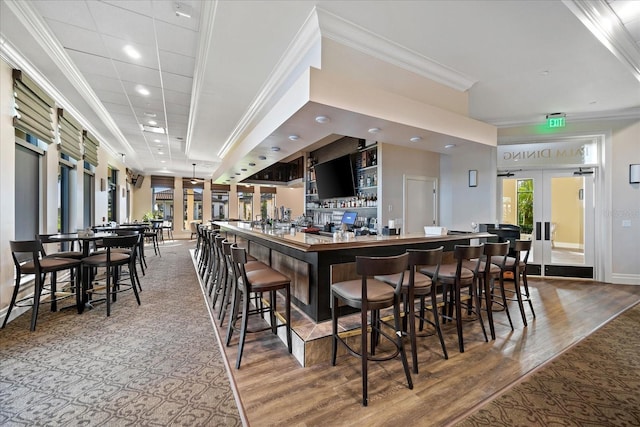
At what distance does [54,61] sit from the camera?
3.53 m

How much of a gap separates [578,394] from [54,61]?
6521 millimetres

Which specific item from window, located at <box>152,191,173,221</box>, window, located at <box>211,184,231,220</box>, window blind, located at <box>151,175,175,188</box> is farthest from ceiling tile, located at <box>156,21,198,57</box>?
window, located at <box>152,191,173,221</box>

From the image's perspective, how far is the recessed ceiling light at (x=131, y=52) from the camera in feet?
11.1

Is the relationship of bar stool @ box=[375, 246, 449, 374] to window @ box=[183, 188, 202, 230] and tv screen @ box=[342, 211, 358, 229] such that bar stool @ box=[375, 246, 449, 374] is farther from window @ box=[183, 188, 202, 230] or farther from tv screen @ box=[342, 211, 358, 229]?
window @ box=[183, 188, 202, 230]

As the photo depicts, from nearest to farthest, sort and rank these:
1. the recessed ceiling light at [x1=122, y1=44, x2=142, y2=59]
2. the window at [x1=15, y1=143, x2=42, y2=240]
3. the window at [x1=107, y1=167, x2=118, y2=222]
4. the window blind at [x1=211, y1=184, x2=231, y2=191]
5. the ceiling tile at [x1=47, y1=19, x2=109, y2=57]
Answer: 1. the ceiling tile at [x1=47, y1=19, x2=109, y2=57]
2. the recessed ceiling light at [x1=122, y1=44, x2=142, y2=59]
3. the window at [x1=15, y1=143, x2=42, y2=240]
4. the window at [x1=107, y1=167, x2=118, y2=222]
5. the window blind at [x1=211, y1=184, x2=231, y2=191]

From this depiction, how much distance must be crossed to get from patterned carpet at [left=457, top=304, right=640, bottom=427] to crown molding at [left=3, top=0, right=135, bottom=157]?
17.1 feet

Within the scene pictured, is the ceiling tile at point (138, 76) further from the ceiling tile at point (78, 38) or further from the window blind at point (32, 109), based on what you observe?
the window blind at point (32, 109)

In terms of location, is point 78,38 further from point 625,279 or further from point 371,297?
point 625,279

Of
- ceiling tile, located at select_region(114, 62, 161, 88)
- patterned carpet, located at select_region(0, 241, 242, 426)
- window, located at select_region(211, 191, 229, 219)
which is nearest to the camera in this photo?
patterned carpet, located at select_region(0, 241, 242, 426)

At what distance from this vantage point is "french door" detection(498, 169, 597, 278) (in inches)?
215

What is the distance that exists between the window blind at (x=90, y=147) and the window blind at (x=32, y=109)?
165 centimetres

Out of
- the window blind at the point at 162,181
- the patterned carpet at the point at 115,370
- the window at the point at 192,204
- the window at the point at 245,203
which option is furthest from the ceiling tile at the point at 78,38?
the window blind at the point at 162,181

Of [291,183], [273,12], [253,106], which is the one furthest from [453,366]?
[291,183]

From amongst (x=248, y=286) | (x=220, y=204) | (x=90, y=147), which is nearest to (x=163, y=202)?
(x=220, y=204)
